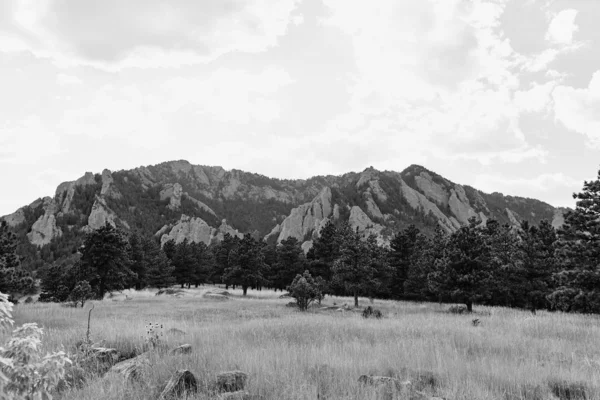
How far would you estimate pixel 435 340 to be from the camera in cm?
1115

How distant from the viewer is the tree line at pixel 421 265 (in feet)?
82.1

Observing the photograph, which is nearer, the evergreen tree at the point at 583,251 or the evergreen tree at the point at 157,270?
the evergreen tree at the point at 583,251

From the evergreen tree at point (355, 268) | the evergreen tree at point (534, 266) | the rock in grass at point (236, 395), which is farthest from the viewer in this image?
the evergreen tree at point (355, 268)

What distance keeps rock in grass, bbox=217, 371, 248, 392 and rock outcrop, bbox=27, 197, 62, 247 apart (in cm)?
19256

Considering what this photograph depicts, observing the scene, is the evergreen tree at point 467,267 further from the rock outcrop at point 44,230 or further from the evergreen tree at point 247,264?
the rock outcrop at point 44,230

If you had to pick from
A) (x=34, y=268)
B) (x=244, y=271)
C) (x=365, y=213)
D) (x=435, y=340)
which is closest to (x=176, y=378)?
(x=435, y=340)

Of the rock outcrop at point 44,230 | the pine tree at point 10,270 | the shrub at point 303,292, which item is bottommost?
the shrub at point 303,292

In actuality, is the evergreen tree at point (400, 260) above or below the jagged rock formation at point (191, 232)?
below

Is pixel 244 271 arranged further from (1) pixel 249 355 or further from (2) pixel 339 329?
(1) pixel 249 355

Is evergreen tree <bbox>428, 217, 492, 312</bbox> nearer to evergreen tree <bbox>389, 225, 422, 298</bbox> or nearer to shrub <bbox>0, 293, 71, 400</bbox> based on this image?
evergreen tree <bbox>389, 225, 422, 298</bbox>

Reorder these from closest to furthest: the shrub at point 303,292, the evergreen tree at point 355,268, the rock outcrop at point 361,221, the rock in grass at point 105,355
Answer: the rock in grass at point 105,355
the shrub at point 303,292
the evergreen tree at point 355,268
the rock outcrop at point 361,221

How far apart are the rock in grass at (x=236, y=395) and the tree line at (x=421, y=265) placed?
19.6 metres

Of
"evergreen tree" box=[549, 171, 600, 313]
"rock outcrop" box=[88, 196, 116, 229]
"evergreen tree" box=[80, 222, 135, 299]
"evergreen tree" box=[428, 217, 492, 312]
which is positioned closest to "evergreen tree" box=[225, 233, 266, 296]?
"evergreen tree" box=[80, 222, 135, 299]

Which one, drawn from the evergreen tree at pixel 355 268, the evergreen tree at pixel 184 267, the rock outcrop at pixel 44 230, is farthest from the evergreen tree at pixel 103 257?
the rock outcrop at pixel 44 230
